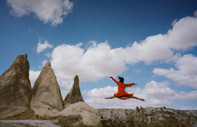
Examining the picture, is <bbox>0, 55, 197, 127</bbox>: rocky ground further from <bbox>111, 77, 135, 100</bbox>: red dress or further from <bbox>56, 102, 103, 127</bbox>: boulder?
<bbox>111, 77, 135, 100</bbox>: red dress

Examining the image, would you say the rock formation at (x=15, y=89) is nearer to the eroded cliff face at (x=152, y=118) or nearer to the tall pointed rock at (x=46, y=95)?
the tall pointed rock at (x=46, y=95)

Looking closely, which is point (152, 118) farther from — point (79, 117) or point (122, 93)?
point (79, 117)

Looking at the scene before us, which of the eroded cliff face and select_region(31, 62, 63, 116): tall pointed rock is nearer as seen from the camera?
the eroded cliff face

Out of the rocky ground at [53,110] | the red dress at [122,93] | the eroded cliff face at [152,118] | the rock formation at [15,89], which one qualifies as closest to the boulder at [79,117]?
the rocky ground at [53,110]

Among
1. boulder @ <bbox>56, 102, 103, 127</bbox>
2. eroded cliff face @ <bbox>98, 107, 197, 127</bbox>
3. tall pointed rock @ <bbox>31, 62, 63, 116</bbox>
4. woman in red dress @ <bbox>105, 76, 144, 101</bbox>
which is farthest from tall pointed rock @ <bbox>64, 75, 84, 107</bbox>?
woman in red dress @ <bbox>105, 76, 144, 101</bbox>

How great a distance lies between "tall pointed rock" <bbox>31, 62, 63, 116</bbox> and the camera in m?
15.1

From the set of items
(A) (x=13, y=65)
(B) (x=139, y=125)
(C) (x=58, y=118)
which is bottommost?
(B) (x=139, y=125)

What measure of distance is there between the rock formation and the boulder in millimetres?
5203

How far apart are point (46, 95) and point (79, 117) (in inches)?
251

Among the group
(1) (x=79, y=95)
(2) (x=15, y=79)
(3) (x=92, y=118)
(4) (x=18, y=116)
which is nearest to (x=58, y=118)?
(3) (x=92, y=118)

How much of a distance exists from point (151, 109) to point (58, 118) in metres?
8.55

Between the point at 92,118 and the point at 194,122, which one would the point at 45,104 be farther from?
the point at 194,122

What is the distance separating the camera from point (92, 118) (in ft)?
37.8

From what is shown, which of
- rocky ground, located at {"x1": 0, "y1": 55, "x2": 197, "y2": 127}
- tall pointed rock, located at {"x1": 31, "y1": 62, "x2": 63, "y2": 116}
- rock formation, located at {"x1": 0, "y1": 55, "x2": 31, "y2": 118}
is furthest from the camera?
tall pointed rock, located at {"x1": 31, "y1": 62, "x2": 63, "y2": 116}
